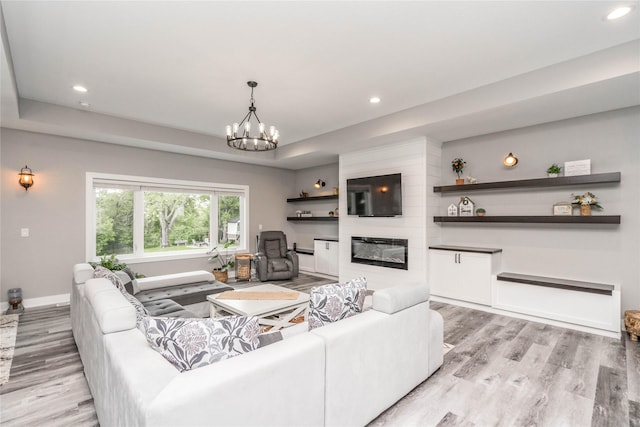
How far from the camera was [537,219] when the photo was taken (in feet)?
13.2

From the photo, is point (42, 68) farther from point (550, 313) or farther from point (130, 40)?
point (550, 313)

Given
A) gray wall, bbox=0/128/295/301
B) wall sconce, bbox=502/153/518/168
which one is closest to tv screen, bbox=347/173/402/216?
wall sconce, bbox=502/153/518/168

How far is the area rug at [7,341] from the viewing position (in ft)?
8.65

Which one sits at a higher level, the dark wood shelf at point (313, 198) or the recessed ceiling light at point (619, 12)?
the recessed ceiling light at point (619, 12)

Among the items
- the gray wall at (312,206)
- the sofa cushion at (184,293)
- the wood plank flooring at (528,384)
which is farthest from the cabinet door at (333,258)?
the wood plank flooring at (528,384)

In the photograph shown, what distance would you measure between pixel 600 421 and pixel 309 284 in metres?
4.46

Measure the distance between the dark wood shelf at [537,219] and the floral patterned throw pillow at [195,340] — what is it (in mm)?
4065

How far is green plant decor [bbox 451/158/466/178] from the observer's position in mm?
4918

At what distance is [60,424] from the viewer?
1.96 metres

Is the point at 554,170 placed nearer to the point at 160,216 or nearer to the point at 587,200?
the point at 587,200

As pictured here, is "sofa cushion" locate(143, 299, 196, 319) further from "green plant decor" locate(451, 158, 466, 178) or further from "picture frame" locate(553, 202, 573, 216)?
"picture frame" locate(553, 202, 573, 216)

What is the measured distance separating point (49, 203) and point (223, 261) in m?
3.02

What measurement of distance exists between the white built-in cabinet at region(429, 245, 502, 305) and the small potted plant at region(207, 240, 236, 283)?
3913 mm

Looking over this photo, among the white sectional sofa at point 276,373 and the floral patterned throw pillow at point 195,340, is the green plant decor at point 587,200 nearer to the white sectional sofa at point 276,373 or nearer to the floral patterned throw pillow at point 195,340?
the white sectional sofa at point 276,373
